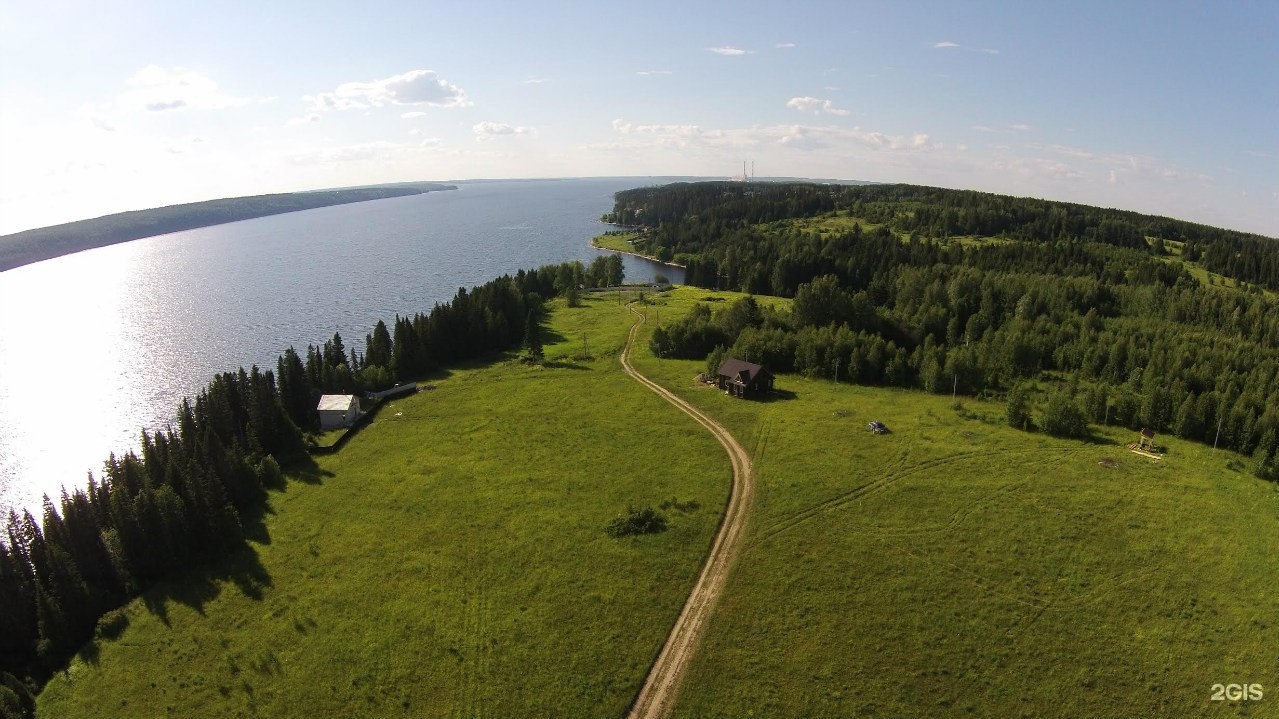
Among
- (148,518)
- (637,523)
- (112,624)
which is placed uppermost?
(637,523)

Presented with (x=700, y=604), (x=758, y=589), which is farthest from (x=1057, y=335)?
(x=700, y=604)

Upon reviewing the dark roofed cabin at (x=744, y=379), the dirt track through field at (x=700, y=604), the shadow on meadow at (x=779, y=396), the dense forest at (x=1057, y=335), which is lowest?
the dirt track through field at (x=700, y=604)

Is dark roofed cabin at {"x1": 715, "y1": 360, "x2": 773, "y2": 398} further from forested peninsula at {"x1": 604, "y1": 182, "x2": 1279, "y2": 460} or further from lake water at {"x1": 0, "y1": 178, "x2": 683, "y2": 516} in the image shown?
lake water at {"x1": 0, "y1": 178, "x2": 683, "y2": 516}

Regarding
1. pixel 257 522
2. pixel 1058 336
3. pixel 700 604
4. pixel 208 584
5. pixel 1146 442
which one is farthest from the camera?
pixel 1058 336

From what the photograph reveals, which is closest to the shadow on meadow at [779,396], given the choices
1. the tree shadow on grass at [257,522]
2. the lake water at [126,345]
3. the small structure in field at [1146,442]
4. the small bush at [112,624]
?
the small structure in field at [1146,442]

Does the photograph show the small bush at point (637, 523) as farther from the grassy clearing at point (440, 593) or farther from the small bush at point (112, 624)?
the small bush at point (112, 624)

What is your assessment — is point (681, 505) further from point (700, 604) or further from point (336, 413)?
point (336, 413)

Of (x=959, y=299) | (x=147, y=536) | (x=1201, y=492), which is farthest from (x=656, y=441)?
(x=959, y=299)

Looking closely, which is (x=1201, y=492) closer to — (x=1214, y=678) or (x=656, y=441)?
(x=1214, y=678)
